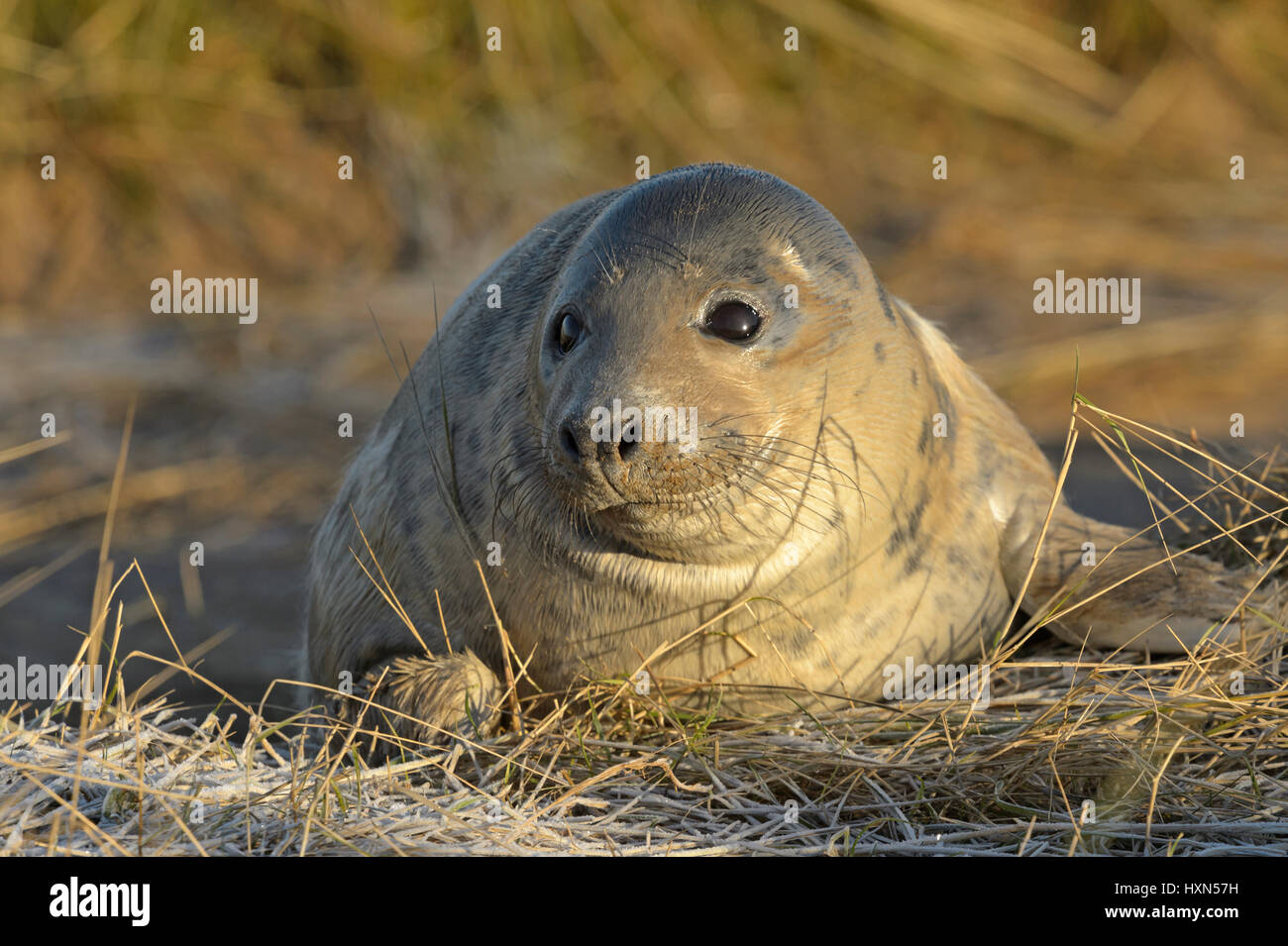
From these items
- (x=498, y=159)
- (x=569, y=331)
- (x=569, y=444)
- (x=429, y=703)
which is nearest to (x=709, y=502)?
(x=569, y=444)

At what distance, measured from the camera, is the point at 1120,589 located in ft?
11.8

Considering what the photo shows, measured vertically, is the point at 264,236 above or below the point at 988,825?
above

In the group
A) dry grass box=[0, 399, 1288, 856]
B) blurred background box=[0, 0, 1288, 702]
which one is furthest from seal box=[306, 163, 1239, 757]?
blurred background box=[0, 0, 1288, 702]

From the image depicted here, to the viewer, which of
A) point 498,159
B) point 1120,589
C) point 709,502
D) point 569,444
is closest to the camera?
point 569,444

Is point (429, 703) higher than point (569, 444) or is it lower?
lower

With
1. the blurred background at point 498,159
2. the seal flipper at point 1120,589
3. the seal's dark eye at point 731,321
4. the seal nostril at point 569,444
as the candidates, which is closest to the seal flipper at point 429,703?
the seal nostril at point 569,444

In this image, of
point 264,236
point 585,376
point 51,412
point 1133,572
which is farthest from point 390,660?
point 264,236

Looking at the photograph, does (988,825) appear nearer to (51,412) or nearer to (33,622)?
(33,622)

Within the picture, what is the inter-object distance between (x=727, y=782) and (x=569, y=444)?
2.43 ft

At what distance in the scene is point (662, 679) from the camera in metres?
3.27

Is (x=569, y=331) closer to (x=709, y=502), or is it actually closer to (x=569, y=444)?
(x=569, y=444)

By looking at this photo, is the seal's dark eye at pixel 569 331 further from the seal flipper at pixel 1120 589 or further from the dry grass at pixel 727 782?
the seal flipper at pixel 1120 589

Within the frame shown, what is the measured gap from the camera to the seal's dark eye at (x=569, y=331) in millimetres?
3172

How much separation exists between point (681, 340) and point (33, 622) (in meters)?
4.89
